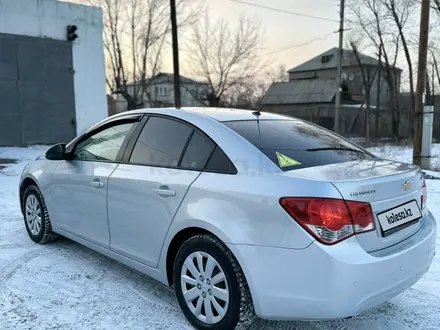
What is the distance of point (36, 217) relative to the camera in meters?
4.61

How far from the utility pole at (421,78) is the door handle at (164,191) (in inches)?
359

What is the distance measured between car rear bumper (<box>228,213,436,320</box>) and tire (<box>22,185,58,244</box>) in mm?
2797

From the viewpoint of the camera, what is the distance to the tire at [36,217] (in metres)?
4.45

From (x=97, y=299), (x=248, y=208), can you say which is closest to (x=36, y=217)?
(x=97, y=299)

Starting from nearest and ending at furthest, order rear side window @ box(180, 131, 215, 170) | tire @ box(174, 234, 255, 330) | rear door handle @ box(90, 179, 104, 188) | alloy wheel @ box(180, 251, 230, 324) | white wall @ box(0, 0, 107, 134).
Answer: tire @ box(174, 234, 255, 330), alloy wheel @ box(180, 251, 230, 324), rear side window @ box(180, 131, 215, 170), rear door handle @ box(90, 179, 104, 188), white wall @ box(0, 0, 107, 134)

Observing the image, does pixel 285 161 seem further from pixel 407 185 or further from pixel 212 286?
pixel 212 286

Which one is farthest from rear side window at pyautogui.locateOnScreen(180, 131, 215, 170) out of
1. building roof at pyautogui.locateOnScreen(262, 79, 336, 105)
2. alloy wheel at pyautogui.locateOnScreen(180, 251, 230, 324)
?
building roof at pyautogui.locateOnScreen(262, 79, 336, 105)

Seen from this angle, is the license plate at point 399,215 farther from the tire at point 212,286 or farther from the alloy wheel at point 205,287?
the alloy wheel at point 205,287

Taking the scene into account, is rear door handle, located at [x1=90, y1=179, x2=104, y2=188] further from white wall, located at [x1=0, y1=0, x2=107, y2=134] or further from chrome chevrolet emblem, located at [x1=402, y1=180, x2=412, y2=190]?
white wall, located at [x1=0, y1=0, x2=107, y2=134]

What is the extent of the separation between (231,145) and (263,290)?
0.97m

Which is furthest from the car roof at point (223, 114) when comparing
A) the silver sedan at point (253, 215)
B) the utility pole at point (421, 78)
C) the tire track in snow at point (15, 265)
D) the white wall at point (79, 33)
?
the white wall at point (79, 33)

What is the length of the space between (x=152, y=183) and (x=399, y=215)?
173 centimetres

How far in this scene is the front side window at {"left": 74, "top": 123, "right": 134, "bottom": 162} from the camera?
3582 millimetres

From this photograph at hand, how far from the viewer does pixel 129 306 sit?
3170 mm
